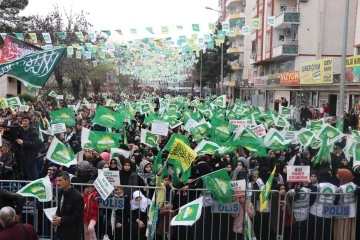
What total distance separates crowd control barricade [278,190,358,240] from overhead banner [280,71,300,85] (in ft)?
77.0

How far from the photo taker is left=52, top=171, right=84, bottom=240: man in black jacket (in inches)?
238

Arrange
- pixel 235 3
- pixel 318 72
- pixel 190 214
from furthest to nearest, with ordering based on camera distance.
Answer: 1. pixel 235 3
2. pixel 318 72
3. pixel 190 214

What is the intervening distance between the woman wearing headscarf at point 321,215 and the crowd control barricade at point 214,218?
0.54m

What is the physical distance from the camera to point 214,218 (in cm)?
739

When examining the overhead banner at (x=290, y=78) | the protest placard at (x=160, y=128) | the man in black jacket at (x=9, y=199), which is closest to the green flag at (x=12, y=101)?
the protest placard at (x=160, y=128)

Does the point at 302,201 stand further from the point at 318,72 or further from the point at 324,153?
the point at 318,72

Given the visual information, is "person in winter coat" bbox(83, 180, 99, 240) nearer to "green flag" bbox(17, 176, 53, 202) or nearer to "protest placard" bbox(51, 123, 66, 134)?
"green flag" bbox(17, 176, 53, 202)

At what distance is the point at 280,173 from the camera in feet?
29.8

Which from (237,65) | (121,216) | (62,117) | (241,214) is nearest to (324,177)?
(241,214)

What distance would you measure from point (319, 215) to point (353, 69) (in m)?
15.9

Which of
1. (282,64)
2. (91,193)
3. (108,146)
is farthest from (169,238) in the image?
(282,64)

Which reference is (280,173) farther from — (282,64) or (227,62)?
(227,62)

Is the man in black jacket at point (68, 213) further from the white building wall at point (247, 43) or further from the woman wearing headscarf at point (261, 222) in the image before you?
the white building wall at point (247, 43)

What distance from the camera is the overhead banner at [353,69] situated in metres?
21.3
